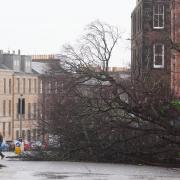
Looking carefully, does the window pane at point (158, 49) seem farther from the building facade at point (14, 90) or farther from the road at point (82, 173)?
the building facade at point (14, 90)

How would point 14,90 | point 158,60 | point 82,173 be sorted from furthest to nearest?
1. point 14,90
2. point 158,60
3. point 82,173

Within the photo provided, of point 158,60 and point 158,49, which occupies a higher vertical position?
point 158,49

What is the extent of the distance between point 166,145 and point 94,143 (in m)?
3.10

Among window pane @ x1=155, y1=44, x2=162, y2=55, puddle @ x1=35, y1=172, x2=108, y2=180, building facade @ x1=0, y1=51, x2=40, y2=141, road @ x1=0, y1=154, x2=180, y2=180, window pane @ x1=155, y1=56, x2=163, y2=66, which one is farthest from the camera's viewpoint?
building facade @ x1=0, y1=51, x2=40, y2=141

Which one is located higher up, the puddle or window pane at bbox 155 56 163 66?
window pane at bbox 155 56 163 66

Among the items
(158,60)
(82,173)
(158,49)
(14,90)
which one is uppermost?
(158,49)

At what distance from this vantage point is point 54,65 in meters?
42.9

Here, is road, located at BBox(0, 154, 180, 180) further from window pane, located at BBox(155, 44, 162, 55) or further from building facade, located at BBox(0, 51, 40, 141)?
building facade, located at BBox(0, 51, 40, 141)

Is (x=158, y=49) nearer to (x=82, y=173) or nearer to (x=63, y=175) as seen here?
(x=82, y=173)

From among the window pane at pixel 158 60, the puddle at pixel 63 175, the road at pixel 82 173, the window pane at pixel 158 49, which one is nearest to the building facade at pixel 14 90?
the window pane at pixel 158 49

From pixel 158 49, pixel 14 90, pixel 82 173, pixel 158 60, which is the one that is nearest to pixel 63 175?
pixel 82 173

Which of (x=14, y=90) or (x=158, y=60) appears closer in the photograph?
(x=158, y=60)

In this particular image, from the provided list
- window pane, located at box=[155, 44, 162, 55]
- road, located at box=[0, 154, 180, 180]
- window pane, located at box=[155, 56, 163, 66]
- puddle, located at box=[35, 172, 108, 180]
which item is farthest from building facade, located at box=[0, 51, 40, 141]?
puddle, located at box=[35, 172, 108, 180]

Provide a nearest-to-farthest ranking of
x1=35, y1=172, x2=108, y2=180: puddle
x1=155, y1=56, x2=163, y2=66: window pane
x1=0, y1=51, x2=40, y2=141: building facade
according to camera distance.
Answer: x1=35, y1=172, x2=108, y2=180: puddle → x1=155, y1=56, x2=163, y2=66: window pane → x1=0, y1=51, x2=40, y2=141: building facade
